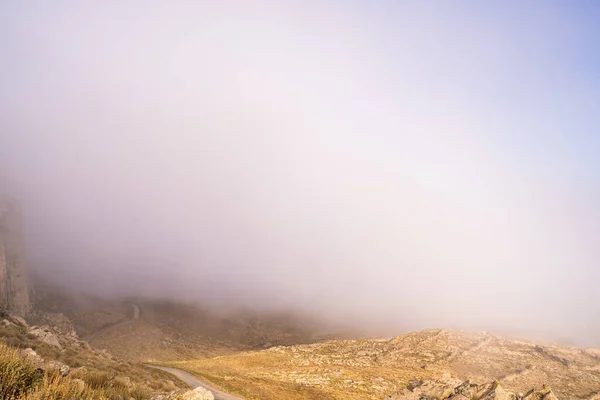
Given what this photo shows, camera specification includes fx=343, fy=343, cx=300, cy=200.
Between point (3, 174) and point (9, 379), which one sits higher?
point (3, 174)

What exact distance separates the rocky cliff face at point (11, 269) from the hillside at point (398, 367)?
121 feet

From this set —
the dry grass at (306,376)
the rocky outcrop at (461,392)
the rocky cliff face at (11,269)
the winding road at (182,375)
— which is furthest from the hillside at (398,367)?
the rocky cliff face at (11,269)

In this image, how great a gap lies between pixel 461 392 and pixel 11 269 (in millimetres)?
78404

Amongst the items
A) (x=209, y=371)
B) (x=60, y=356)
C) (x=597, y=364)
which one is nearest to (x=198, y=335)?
(x=209, y=371)

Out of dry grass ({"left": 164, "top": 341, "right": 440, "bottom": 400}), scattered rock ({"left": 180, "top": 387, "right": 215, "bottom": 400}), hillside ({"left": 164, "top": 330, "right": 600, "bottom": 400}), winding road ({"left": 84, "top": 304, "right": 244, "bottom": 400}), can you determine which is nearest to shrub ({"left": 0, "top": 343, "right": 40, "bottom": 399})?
scattered rock ({"left": 180, "top": 387, "right": 215, "bottom": 400})

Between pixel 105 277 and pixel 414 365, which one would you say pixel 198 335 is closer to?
pixel 105 277

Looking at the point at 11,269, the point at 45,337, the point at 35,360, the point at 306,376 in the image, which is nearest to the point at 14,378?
the point at 35,360

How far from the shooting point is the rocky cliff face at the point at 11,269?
59.1 metres

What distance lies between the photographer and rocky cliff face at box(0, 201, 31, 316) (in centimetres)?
5906

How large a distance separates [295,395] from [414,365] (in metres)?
19.5

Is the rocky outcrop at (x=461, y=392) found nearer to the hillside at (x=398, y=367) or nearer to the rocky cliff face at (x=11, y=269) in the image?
the hillside at (x=398, y=367)

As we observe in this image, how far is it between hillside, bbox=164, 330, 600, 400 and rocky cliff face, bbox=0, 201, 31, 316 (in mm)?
36888

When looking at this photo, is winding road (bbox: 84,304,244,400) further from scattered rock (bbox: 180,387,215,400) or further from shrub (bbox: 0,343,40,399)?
shrub (bbox: 0,343,40,399)

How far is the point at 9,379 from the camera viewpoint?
28.3 feet
